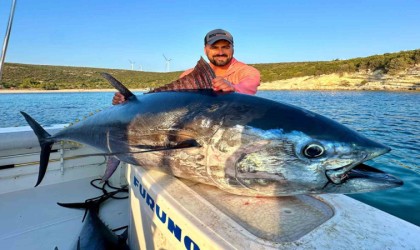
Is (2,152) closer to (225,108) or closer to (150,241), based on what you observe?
(150,241)

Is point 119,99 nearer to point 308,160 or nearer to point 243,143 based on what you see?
point 243,143

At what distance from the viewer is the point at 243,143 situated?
Answer: 1.45 m

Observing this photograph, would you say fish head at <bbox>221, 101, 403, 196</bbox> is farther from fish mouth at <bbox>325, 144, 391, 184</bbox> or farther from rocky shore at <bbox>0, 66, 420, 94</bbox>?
rocky shore at <bbox>0, 66, 420, 94</bbox>

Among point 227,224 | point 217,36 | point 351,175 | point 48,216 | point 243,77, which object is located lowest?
point 48,216

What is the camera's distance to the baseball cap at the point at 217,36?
3.03 m

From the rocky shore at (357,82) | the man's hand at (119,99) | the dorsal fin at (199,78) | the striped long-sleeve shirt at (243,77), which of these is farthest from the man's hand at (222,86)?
the rocky shore at (357,82)

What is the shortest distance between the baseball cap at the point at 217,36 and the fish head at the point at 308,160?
1841 mm

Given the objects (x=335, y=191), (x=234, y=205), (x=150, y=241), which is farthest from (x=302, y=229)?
(x=150, y=241)

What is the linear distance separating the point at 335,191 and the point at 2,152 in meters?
3.51

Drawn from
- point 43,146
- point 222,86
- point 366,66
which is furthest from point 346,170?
point 366,66

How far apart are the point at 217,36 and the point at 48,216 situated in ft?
8.95

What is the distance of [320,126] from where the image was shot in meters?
1.40

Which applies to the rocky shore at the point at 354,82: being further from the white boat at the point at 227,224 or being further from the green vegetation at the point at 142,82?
the white boat at the point at 227,224

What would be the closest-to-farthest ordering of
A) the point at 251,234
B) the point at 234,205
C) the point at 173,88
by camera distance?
the point at 251,234
the point at 234,205
the point at 173,88
